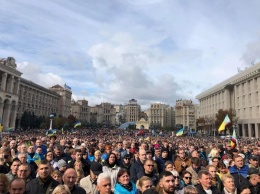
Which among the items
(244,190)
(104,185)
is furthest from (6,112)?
(244,190)

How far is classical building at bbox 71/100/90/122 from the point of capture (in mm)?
154500

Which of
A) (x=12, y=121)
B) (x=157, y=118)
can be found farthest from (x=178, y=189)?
(x=157, y=118)

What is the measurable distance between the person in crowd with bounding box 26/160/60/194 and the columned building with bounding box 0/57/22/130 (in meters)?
59.5

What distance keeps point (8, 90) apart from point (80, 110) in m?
96.2

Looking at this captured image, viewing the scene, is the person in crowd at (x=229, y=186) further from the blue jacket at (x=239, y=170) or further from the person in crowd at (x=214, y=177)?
the blue jacket at (x=239, y=170)

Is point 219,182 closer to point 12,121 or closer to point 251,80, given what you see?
point 251,80

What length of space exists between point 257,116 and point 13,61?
61661 millimetres

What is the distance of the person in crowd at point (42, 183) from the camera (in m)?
4.62

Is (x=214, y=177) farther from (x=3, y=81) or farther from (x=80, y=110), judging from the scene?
(x=80, y=110)

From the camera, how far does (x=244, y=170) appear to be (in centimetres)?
696

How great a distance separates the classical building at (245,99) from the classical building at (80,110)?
95148 millimetres

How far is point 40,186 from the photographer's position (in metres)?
4.71

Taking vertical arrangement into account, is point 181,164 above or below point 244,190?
above

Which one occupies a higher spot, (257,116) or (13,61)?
(13,61)
